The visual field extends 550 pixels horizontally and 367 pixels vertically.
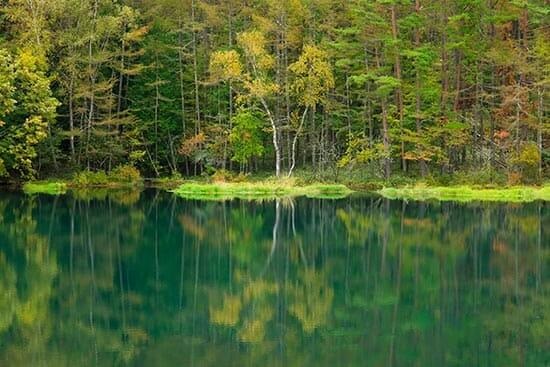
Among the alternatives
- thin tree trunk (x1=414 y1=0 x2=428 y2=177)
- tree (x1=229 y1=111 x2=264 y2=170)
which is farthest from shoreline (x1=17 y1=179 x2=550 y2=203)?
tree (x1=229 y1=111 x2=264 y2=170)

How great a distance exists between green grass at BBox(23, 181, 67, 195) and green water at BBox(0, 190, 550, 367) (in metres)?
13.3

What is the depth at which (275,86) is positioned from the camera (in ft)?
151

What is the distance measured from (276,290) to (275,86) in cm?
3055

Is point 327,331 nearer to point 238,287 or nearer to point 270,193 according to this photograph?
point 238,287

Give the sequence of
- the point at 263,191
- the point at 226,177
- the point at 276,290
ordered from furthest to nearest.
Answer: the point at 226,177 → the point at 263,191 → the point at 276,290

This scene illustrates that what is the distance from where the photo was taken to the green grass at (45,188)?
43.1m

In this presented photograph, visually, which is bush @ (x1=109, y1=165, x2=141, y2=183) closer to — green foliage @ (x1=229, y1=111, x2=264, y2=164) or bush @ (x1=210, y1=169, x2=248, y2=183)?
bush @ (x1=210, y1=169, x2=248, y2=183)

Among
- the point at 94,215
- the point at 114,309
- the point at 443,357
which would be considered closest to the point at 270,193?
the point at 94,215

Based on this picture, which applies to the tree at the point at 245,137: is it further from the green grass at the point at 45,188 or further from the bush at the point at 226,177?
the green grass at the point at 45,188

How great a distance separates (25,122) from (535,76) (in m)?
27.7

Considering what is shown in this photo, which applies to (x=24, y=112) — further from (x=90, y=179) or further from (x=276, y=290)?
(x=276, y=290)

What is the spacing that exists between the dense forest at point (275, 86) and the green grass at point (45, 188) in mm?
1041

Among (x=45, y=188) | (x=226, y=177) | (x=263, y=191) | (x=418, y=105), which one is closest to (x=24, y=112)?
(x=45, y=188)

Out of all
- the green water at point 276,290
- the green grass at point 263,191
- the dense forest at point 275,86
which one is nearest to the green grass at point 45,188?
the dense forest at point 275,86
